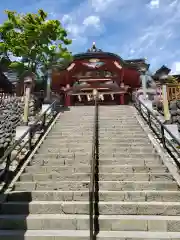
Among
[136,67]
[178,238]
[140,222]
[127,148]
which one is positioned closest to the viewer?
[178,238]

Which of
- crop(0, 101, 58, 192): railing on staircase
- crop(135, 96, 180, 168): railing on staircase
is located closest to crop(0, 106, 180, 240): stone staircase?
crop(0, 101, 58, 192): railing on staircase

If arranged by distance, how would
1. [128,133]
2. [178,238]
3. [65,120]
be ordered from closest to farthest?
[178,238], [128,133], [65,120]

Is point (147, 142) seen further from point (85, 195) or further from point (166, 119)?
point (85, 195)

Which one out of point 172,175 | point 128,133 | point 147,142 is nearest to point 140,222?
point 172,175

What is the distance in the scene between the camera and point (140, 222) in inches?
175

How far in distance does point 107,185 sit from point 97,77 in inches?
603

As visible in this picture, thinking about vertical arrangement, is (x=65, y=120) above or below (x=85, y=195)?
above

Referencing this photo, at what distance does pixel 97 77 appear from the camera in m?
20.1

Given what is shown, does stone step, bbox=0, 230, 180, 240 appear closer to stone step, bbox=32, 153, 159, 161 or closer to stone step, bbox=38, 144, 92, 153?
stone step, bbox=32, 153, 159, 161

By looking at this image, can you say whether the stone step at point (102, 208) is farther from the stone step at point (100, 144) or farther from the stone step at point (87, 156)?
the stone step at point (100, 144)

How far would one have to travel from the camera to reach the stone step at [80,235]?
13.3 feet

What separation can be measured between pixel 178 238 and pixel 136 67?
16717 mm

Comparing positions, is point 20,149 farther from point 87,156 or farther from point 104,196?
point 104,196

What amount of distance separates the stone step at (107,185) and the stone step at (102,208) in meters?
0.60
